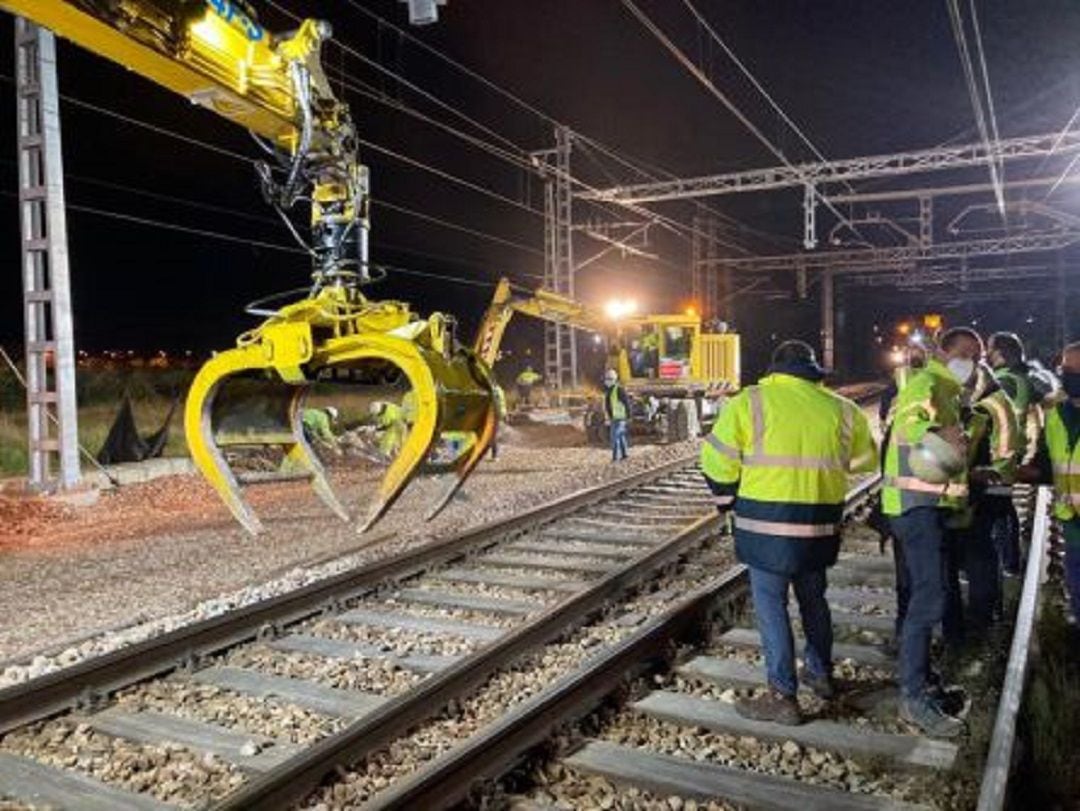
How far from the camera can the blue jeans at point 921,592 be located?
183 inches

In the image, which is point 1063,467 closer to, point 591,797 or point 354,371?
point 591,797

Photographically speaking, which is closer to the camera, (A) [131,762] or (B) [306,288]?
Result: (A) [131,762]

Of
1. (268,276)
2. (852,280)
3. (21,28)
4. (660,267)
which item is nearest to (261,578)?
(21,28)

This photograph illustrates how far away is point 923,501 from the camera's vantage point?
466 cm

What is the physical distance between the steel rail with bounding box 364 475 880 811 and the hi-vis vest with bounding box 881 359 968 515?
1.59 metres

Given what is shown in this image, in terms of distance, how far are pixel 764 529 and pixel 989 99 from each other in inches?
629

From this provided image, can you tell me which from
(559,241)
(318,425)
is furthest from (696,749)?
(559,241)

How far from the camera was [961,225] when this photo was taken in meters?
43.5

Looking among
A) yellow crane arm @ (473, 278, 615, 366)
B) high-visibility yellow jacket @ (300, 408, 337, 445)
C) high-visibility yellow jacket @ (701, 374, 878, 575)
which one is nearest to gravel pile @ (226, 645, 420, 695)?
high-visibility yellow jacket @ (701, 374, 878, 575)

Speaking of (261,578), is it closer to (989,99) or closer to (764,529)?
(764,529)

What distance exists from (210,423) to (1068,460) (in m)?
5.91

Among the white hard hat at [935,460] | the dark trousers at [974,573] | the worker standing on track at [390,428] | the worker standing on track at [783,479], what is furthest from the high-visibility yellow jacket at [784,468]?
the worker standing on track at [390,428]

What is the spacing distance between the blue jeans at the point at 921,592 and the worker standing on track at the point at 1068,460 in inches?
40.7

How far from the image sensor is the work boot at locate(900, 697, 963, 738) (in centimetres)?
445
